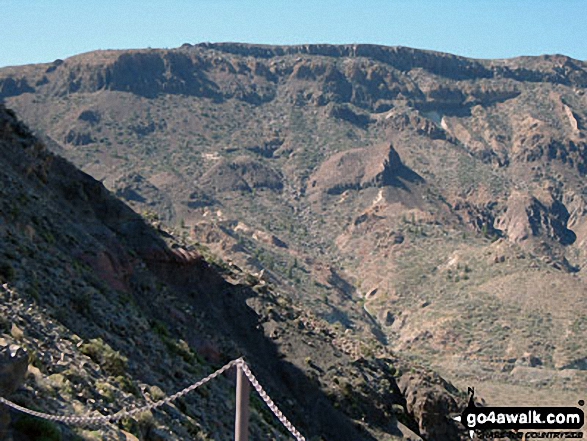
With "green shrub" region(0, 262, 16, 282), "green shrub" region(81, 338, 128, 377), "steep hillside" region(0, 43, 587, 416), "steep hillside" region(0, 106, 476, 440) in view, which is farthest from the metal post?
"steep hillside" region(0, 43, 587, 416)

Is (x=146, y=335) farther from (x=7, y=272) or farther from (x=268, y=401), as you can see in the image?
(x=268, y=401)

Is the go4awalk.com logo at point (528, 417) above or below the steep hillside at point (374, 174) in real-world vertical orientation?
below

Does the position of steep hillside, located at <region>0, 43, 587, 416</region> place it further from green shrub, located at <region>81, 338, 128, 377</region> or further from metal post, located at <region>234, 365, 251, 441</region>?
metal post, located at <region>234, 365, 251, 441</region>

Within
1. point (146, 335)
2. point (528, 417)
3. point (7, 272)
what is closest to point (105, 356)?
point (7, 272)

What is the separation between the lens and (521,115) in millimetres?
159750

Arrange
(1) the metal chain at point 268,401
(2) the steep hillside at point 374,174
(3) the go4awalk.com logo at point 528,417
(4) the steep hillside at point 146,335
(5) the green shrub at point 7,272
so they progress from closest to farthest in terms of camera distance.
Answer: (1) the metal chain at point 268,401 < (3) the go4awalk.com logo at point 528,417 < (4) the steep hillside at point 146,335 < (5) the green shrub at point 7,272 < (2) the steep hillside at point 374,174

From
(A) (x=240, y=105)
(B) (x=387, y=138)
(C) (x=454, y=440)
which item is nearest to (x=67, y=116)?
(A) (x=240, y=105)

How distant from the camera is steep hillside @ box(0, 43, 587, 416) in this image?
7212cm

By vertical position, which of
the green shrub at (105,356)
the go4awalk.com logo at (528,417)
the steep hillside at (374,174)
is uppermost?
the steep hillside at (374,174)

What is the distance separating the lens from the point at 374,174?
118 m

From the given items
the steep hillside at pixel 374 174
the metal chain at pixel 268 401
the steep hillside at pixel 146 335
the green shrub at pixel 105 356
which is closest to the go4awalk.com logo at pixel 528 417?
the metal chain at pixel 268 401

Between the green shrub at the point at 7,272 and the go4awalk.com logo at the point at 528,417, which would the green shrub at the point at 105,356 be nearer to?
the green shrub at the point at 7,272

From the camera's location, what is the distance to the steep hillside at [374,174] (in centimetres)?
7212

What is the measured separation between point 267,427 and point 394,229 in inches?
3220
